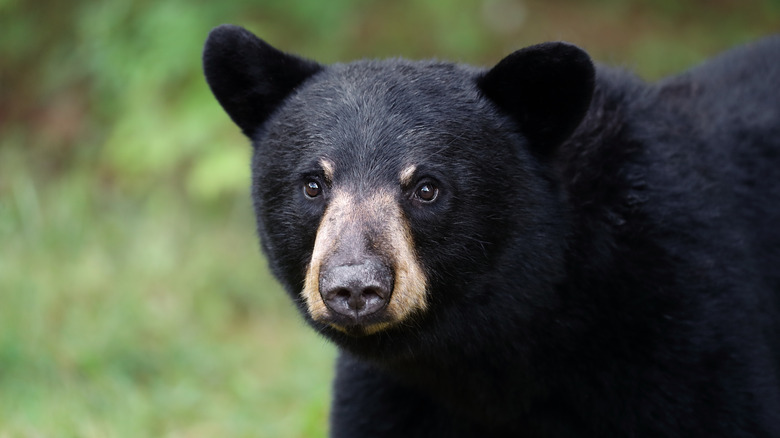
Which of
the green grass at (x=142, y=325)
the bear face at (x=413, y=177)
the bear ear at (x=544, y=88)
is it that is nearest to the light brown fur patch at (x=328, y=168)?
the bear face at (x=413, y=177)

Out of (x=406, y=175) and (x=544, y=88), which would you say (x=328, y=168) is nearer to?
(x=406, y=175)

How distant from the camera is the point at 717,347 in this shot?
3736 mm

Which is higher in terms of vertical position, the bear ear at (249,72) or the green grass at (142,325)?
the bear ear at (249,72)

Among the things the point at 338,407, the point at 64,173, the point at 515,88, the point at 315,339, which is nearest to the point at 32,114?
the point at 64,173

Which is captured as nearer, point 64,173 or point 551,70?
point 551,70

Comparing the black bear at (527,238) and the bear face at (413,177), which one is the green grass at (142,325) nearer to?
the black bear at (527,238)

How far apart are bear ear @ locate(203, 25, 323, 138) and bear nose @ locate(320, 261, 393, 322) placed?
46.6 inches

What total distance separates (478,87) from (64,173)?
6271 mm

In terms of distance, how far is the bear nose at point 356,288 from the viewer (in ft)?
10.5

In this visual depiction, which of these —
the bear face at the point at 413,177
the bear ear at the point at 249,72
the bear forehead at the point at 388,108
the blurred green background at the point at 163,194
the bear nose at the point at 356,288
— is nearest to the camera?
the bear nose at the point at 356,288

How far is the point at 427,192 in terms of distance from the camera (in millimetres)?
3578

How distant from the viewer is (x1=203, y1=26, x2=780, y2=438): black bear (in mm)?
3611

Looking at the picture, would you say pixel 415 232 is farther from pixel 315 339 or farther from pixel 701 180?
pixel 315 339

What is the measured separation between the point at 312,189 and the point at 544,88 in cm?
104
